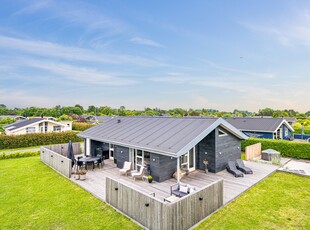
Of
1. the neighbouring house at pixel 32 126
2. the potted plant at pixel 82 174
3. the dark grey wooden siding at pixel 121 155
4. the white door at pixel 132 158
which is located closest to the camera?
the potted plant at pixel 82 174

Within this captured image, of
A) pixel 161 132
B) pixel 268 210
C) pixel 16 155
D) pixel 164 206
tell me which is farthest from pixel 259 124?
pixel 16 155

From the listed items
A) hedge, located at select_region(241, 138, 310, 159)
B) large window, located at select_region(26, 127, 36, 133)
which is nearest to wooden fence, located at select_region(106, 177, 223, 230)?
hedge, located at select_region(241, 138, 310, 159)

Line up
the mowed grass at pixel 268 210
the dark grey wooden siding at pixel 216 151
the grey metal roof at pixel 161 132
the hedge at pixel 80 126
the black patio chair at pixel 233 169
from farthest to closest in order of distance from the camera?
1. the hedge at pixel 80 126
2. the dark grey wooden siding at pixel 216 151
3. the black patio chair at pixel 233 169
4. the grey metal roof at pixel 161 132
5. the mowed grass at pixel 268 210

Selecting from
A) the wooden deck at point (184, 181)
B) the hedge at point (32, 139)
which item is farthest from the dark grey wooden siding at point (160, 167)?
the hedge at point (32, 139)

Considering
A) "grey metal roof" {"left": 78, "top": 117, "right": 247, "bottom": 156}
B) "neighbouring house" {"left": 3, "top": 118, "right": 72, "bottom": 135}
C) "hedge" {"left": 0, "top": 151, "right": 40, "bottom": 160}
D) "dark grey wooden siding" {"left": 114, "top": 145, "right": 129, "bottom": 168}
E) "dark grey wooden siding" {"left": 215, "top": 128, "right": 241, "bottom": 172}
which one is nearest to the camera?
"grey metal roof" {"left": 78, "top": 117, "right": 247, "bottom": 156}

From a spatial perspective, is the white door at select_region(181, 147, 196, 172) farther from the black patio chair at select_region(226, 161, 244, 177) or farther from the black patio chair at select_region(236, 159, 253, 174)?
the black patio chair at select_region(236, 159, 253, 174)

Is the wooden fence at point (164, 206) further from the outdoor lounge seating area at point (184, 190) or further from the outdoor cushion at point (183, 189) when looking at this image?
the outdoor cushion at point (183, 189)

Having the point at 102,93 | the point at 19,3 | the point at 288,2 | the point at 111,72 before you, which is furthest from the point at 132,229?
the point at 102,93
